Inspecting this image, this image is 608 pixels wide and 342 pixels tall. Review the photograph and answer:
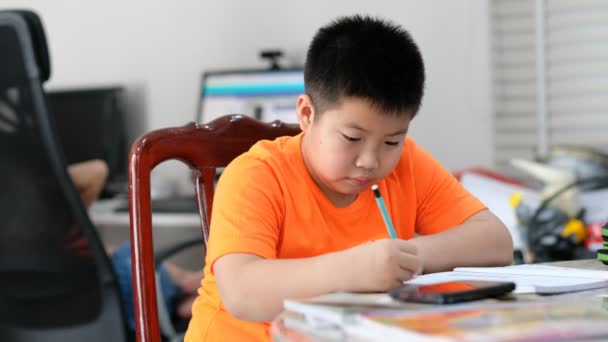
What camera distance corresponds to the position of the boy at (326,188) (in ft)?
3.27

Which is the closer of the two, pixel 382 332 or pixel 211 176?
pixel 382 332

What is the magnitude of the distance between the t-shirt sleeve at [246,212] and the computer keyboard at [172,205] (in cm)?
148

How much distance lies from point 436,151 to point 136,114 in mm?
1105

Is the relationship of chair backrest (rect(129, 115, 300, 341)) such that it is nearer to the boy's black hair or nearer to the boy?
the boy

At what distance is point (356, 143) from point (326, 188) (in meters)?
0.13

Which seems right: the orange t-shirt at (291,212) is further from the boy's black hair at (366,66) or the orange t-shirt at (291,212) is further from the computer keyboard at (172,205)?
the computer keyboard at (172,205)

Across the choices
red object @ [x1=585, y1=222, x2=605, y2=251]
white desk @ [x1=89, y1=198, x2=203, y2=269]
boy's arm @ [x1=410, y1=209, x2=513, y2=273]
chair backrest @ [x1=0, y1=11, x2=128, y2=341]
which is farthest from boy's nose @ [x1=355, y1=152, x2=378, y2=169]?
white desk @ [x1=89, y1=198, x2=203, y2=269]

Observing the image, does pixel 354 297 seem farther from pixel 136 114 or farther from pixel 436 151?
pixel 136 114

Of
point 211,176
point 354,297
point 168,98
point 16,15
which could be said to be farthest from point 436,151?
point 354,297

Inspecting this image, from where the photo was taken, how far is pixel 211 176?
1.24 metres

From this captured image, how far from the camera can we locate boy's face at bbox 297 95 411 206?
104 centimetres

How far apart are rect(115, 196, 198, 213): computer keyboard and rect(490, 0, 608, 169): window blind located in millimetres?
917

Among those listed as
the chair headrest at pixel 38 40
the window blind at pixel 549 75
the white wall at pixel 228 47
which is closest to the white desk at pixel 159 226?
the white wall at pixel 228 47

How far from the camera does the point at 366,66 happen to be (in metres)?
1.07
